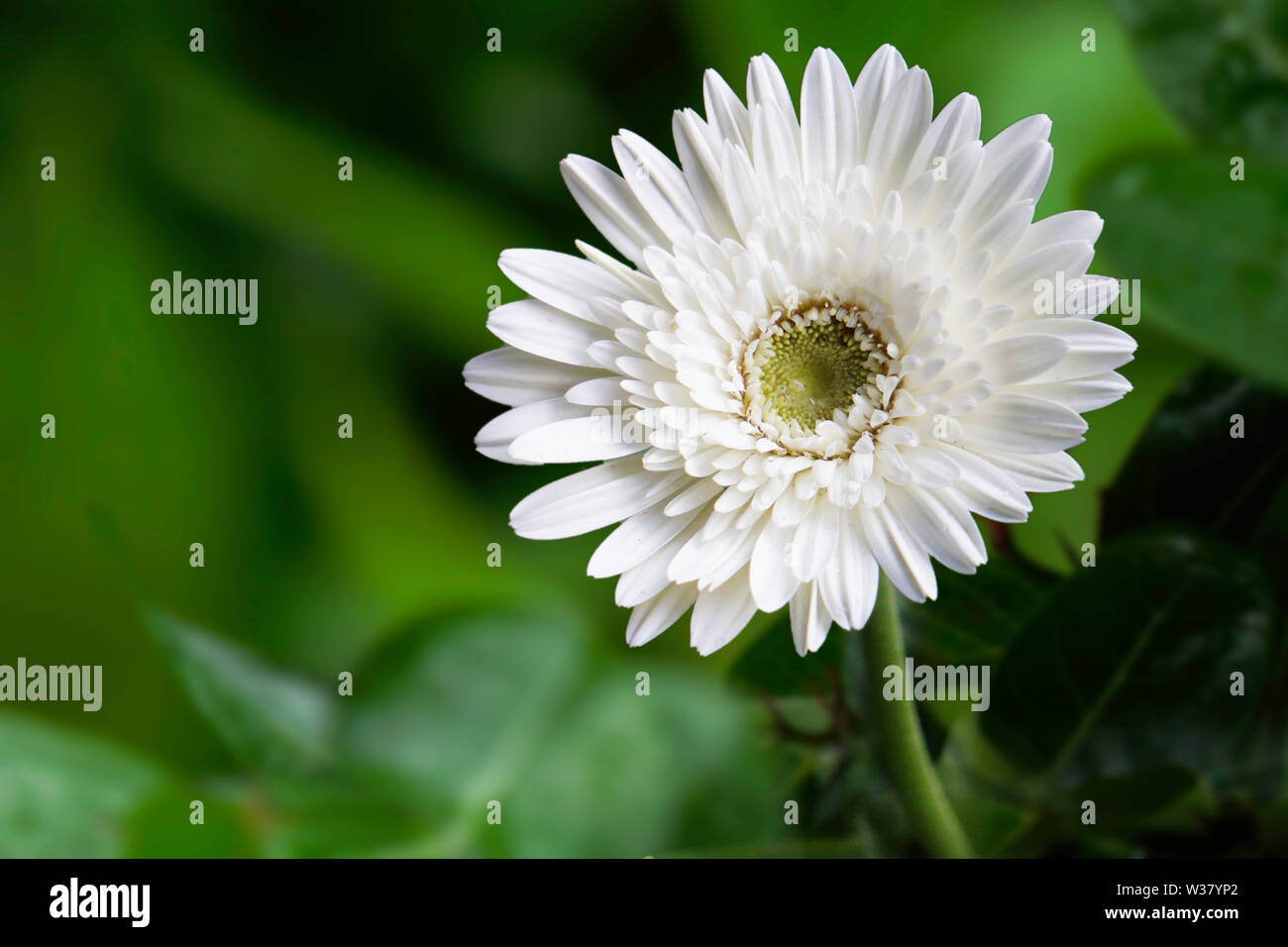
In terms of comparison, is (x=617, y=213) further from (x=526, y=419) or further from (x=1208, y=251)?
(x=1208, y=251)

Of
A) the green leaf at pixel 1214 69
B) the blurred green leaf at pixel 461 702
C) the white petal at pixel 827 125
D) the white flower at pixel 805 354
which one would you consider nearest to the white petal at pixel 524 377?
the white flower at pixel 805 354

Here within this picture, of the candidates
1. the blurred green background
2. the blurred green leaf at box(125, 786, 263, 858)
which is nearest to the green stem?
the blurred green background

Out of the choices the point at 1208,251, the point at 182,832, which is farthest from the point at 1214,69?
the point at 182,832

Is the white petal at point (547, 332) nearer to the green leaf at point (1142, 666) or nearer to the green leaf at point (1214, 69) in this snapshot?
the green leaf at point (1142, 666)

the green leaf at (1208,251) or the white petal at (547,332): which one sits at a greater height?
the green leaf at (1208,251)

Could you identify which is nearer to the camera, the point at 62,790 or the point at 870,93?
the point at 870,93

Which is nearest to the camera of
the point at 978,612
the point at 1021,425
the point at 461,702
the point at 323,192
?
the point at 1021,425

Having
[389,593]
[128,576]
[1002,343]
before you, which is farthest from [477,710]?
[1002,343]
